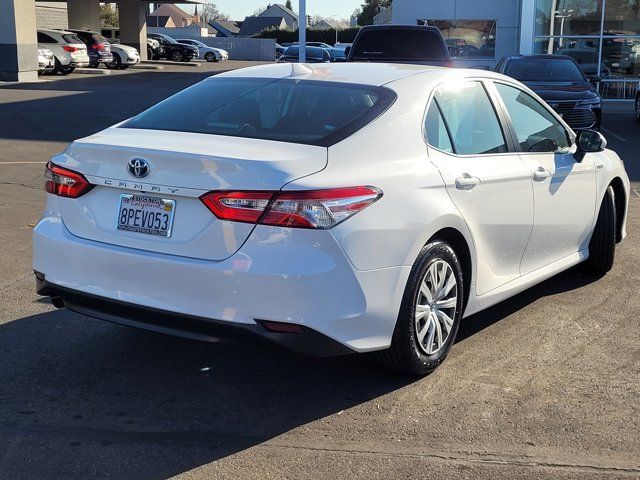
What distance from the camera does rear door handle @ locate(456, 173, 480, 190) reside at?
15.1ft

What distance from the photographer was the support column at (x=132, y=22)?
1828 inches

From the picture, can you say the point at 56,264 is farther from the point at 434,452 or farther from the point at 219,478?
the point at 434,452

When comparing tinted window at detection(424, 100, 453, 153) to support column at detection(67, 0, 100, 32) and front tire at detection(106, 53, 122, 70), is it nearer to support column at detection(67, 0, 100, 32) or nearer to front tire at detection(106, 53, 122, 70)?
front tire at detection(106, 53, 122, 70)

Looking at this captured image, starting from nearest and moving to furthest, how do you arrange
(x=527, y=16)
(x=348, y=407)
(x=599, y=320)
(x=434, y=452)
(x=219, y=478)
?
(x=219, y=478) < (x=434, y=452) < (x=348, y=407) < (x=599, y=320) < (x=527, y=16)

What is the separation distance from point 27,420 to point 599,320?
3671 millimetres

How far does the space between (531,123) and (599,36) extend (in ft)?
72.4

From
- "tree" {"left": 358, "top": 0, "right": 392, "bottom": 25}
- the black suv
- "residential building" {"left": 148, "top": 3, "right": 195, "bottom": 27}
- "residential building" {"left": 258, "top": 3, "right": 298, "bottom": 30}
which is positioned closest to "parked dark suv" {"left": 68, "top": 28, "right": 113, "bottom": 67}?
the black suv

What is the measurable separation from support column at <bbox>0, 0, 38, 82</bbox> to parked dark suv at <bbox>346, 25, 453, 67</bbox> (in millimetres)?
16319

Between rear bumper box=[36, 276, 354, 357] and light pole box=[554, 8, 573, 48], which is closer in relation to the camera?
rear bumper box=[36, 276, 354, 357]

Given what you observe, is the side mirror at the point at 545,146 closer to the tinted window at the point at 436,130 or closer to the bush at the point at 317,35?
the tinted window at the point at 436,130

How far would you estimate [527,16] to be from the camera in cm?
2586

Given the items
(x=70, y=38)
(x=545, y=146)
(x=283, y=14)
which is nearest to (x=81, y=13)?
(x=70, y=38)

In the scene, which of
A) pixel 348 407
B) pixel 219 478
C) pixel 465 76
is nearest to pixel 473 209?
pixel 465 76

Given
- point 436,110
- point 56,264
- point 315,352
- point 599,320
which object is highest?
point 436,110
